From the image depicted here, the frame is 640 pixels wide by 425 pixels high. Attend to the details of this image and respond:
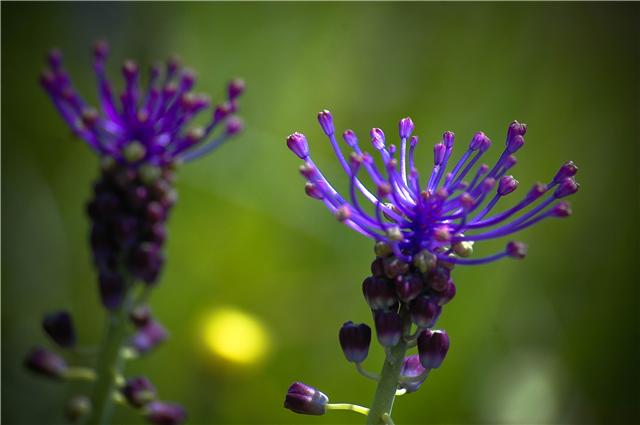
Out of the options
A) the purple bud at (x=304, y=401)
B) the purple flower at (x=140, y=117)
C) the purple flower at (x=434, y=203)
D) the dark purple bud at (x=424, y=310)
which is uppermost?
the purple flower at (x=140, y=117)

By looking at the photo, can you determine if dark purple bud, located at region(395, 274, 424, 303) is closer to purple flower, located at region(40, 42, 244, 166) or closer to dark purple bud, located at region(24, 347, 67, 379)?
purple flower, located at region(40, 42, 244, 166)

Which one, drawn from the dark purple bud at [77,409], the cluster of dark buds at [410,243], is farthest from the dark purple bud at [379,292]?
the dark purple bud at [77,409]

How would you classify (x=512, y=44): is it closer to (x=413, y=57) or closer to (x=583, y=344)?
(x=413, y=57)

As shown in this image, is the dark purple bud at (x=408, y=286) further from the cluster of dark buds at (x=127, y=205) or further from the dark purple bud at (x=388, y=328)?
the cluster of dark buds at (x=127, y=205)

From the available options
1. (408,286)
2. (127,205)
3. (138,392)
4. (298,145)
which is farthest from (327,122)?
(138,392)

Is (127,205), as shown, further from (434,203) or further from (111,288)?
(434,203)
